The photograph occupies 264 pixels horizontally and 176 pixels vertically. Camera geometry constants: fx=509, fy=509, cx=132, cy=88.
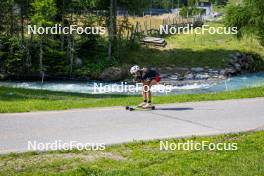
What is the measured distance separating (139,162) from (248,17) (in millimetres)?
37742

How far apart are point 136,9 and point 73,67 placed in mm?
10152

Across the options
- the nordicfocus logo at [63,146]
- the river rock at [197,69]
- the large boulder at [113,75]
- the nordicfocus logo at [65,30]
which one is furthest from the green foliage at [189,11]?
the nordicfocus logo at [63,146]

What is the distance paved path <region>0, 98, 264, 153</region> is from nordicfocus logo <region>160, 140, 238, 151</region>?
3.21 ft

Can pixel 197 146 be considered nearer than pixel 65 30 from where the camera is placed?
Yes

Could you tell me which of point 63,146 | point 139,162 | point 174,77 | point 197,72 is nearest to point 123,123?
point 63,146

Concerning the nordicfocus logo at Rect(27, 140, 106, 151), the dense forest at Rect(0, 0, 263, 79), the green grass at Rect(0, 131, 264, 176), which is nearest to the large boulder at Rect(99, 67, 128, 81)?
the dense forest at Rect(0, 0, 263, 79)

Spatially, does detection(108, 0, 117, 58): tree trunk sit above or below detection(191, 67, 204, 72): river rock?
above

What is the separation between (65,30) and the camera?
45969 mm

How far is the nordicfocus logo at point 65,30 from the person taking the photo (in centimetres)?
4278

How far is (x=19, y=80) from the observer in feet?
141

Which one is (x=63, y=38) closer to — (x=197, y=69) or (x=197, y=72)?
(x=197, y=72)

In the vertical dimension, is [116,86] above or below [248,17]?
below

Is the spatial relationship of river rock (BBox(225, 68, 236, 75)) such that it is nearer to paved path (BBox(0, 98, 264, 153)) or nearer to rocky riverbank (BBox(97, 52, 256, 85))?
rocky riverbank (BBox(97, 52, 256, 85))

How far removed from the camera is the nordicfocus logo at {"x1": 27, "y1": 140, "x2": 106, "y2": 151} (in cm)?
1280
